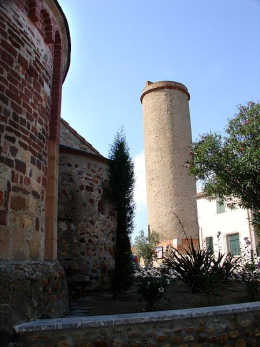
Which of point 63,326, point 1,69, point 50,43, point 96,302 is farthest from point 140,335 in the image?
point 50,43

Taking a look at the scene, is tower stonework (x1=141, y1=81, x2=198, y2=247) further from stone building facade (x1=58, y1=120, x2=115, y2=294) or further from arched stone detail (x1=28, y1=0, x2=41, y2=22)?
arched stone detail (x1=28, y1=0, x2=41, y2=22)

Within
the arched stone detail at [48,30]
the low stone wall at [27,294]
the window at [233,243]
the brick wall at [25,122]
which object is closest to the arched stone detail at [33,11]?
the brick wall at [25,122]

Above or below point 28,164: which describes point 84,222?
below

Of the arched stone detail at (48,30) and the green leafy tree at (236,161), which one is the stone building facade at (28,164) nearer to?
the arched stone detail at (48,30)

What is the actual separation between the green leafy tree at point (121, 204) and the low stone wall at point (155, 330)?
3091 millimetres

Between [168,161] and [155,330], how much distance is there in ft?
69.7

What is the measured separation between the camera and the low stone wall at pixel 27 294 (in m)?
4.17

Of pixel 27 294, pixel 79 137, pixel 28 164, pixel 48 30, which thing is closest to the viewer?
pixel 27 294

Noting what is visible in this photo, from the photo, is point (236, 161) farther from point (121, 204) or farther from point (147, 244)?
point (147, 244)

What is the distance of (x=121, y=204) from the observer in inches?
312

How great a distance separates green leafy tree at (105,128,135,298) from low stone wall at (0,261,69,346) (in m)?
1.97

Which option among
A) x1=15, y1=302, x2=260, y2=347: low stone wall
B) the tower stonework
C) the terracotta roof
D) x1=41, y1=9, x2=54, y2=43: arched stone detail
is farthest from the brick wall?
the tower stonework

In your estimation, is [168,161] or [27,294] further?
[168,161]

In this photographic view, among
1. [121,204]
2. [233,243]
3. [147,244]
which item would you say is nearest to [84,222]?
[121,204]
